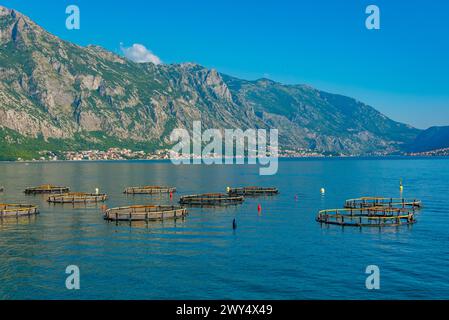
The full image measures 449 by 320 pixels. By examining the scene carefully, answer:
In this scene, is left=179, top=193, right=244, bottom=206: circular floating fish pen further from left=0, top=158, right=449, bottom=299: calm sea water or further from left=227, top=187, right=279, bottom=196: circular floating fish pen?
left=227, top=187, right=279, bottom=196: circular floating fish pen


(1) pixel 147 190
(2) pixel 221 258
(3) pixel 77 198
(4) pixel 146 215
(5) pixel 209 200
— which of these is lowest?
(2) pixel 221 258

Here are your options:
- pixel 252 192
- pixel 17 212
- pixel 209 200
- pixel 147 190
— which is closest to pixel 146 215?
pixel 17 212

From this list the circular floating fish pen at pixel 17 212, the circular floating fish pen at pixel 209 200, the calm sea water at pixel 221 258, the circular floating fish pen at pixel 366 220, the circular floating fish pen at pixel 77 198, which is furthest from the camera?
the circular floating fish pen at pixel 77 198

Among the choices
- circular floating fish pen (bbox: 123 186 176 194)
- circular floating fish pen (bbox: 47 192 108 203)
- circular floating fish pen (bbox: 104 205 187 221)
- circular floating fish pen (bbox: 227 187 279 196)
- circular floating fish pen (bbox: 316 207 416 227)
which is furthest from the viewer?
circular floating fish pen (bbox: 123 186 176 194)

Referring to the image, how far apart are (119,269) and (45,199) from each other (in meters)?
100

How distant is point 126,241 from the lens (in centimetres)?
8500

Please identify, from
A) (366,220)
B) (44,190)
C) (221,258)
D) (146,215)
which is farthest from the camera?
(44,190)

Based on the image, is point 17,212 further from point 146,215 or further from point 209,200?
point 209,200

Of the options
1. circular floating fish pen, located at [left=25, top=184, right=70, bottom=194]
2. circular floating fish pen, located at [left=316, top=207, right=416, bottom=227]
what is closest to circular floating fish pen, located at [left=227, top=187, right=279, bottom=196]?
circular floating fish pen, located at [left=316, top=207, right=416, bottom=227]

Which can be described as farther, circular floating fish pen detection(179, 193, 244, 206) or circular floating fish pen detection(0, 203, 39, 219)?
circular floating fish pen detection(179, 193, 244, 206)

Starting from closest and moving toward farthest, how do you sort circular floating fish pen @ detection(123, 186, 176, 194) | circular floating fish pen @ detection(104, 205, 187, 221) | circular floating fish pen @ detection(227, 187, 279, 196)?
circular floating fish pen @ detection(104, 205, 187, 221) < circular floating fish pen @ detection(227, 187, 279, 196) < circular floating fish pen @ detection(123, 186, 176, 194)

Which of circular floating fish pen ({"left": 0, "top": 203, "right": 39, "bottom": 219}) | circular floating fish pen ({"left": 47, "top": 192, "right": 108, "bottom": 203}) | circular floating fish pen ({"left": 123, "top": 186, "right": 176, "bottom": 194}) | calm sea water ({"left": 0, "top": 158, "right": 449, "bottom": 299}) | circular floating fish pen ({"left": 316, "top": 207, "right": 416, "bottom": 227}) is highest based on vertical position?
circular floating fish pen ({"left": 123, "top": 186, "right": 176, "bottom": 194})

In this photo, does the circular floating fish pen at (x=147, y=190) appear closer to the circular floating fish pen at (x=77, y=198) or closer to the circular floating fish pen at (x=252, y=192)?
the circular floating fish pen at (x=252, y=192)

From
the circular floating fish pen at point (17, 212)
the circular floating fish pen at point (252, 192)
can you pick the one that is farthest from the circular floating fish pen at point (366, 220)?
the circular floating fish pen at point (17, 212)
